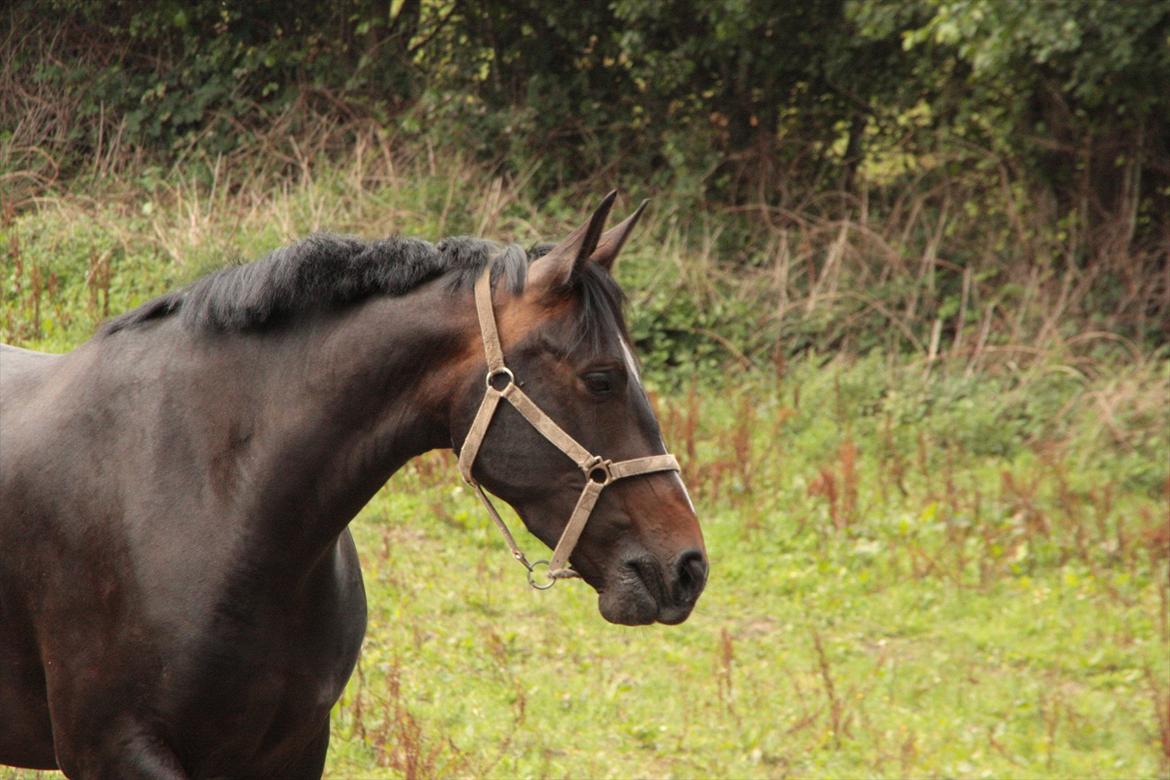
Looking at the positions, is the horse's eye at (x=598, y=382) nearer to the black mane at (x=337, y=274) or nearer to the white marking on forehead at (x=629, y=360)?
the white marking on forehead at (x=629, y=360)

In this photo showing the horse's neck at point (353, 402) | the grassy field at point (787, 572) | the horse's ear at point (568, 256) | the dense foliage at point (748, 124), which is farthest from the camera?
the dense foliage at point (748, 124)

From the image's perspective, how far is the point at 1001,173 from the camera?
39.0 ft

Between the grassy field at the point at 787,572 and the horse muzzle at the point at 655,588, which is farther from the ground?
the horse muzzle at the point at 655,588

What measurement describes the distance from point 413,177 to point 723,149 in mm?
3101

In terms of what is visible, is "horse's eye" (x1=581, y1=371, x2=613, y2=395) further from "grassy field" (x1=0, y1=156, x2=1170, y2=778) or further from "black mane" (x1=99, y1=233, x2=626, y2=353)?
"grassy field" (x1=0, y1=156, x2=1170, y2=778)

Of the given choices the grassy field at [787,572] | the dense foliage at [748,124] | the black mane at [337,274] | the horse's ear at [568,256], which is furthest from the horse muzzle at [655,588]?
the dense foliage at [748,124]

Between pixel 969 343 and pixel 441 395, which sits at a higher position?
pixel 441 395

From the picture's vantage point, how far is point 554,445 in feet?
9.45

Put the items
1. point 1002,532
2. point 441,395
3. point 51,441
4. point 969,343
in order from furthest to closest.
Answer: point 969,343 < point 1002,532 < point 51,441 < point 441,395

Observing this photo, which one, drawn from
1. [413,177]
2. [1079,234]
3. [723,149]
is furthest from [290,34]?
[1079,234]

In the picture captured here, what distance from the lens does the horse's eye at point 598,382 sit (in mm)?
2869

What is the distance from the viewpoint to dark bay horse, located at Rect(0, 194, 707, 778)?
9.50 ft

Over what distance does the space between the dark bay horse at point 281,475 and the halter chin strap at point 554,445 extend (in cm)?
1

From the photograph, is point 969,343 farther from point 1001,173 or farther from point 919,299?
point 1001,173
